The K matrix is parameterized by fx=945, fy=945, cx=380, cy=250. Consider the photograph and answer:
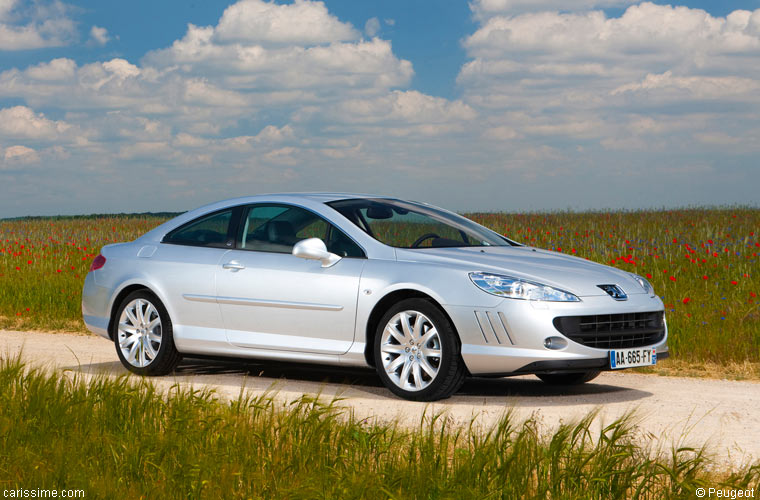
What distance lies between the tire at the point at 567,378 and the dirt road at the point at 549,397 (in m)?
0.10

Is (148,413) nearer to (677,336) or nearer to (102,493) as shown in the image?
(102,493)

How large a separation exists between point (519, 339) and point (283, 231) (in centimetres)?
244

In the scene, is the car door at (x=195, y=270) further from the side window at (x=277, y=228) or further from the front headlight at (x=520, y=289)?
the front headlight at (x=520, y=289)

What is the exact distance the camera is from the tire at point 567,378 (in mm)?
8602

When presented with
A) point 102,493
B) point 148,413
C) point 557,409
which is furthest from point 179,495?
point 557,409

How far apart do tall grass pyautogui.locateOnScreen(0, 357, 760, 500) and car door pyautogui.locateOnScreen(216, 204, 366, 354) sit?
1.75 metres

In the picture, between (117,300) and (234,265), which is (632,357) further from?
(117,300)

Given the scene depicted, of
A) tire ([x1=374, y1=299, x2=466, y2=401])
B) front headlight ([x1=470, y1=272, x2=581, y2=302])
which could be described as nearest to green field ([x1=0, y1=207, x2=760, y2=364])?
front headlight ([x1=470, y1=272, x2=581, y2=302])

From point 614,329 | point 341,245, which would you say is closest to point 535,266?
point 614,329

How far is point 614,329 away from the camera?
7.34 metres

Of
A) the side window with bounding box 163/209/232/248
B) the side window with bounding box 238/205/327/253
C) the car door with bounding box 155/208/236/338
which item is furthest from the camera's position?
the side window with bounding box 163/209/232/248

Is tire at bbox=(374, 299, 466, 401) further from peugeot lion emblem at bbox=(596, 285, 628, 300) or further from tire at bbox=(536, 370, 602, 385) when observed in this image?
tire at bbox=(536, 370, 602, 385)

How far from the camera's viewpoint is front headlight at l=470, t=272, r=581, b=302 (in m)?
7.09

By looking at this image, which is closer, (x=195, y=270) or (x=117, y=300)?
(x=195, y=270)
